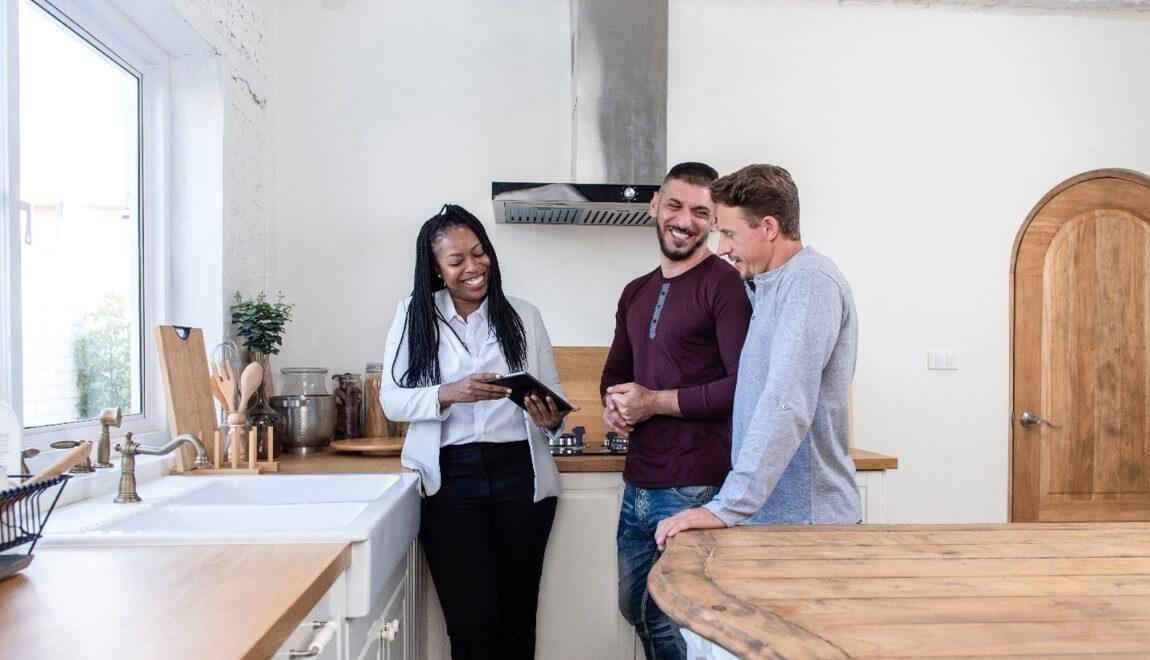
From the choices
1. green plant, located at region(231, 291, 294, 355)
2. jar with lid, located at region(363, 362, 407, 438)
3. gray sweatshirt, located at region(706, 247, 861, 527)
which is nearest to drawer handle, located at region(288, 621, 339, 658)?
gray sweatshirt, located at region(706, 247, 861, 527)

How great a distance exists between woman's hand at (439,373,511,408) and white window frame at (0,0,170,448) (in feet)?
2.76

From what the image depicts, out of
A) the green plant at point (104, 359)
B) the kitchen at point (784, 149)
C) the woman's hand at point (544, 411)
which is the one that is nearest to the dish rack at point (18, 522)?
the green plant at point (104, 359)

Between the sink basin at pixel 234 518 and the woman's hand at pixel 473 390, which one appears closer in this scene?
the sink basin at pixel 234 518

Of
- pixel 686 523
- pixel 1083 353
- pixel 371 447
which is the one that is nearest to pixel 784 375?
pixel 686 523

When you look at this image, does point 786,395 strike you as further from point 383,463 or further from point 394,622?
point 383,463

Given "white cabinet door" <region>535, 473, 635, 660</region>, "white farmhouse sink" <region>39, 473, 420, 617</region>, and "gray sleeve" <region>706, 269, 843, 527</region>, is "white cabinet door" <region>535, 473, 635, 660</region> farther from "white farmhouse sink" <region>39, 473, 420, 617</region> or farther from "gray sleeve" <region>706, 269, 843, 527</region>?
"gray sleeve" <region>706, 269, 843, 527</region>

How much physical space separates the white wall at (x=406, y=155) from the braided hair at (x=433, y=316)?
825mm

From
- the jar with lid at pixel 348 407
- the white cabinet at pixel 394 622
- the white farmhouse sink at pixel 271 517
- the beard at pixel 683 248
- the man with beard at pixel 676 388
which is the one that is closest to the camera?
the white farmhouse sink at pixel 271 517

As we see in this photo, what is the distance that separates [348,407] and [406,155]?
3.01 ft

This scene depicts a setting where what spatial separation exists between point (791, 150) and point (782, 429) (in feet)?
6.53

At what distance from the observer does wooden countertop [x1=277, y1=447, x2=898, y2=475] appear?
2.12m

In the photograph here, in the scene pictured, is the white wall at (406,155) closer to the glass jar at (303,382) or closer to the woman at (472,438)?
the glass jar at (303,382)

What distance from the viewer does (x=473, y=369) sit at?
2.08 m

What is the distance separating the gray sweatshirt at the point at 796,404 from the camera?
1.37m
